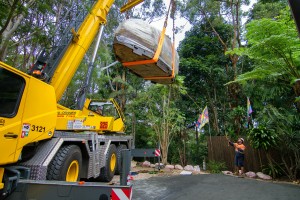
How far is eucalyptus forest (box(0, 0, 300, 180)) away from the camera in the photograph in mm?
9195

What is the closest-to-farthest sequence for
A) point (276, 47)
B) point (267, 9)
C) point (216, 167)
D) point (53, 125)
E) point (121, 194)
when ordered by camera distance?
point (121, 194), point (53, 125), point (276, 47), point (216, 167), point (267, 9)

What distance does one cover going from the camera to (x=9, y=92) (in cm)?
347

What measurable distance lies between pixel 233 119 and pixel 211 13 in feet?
25.4

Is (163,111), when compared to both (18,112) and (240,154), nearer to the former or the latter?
(240,154)

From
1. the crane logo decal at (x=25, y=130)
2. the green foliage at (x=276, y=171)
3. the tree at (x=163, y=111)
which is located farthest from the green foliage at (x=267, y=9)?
the crane logo decal at (x=25, y=130)

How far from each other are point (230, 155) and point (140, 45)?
8.75 m

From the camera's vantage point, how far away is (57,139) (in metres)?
4.66

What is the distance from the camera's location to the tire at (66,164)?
4.48 metres

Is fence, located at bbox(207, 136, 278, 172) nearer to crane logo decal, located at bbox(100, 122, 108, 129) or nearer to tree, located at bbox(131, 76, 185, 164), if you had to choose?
tree, located at bbox(131, 76, 185, 164)

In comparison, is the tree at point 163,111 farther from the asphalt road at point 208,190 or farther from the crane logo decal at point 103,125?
the crane logo decal at point 103,125

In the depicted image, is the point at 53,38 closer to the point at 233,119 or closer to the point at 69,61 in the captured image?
the point at 69,61

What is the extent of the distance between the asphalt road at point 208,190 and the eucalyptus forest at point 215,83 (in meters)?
2.64

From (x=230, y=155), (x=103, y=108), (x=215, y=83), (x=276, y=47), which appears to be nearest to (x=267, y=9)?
(x=215, y=83)

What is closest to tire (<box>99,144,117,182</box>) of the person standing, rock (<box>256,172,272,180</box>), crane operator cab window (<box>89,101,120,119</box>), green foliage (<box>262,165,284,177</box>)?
crane operator cab window (<box>89,101,120,119</box>)
